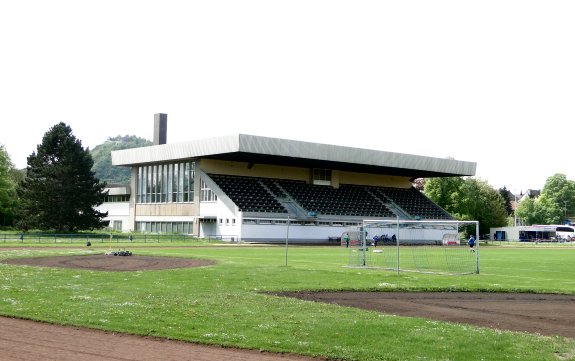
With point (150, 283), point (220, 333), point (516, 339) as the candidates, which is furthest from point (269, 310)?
point (150, 283)

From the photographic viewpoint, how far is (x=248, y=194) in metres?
76.8

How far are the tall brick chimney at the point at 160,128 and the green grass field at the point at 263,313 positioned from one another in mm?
62371

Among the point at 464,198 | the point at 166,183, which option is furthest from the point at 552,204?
the point at 166,183

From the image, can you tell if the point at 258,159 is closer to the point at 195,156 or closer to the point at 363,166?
the point at 195,156

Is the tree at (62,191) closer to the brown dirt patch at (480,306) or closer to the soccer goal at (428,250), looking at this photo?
the soccer goal at (428,250)

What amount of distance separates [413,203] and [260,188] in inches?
1075

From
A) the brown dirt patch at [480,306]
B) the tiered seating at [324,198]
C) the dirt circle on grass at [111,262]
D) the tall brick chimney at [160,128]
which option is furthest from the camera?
the tall brick chimney at [160,128]

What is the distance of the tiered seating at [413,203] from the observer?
93.7 metres

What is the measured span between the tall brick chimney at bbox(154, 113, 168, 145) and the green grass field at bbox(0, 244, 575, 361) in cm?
6237

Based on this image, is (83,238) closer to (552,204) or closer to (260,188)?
(260,188)

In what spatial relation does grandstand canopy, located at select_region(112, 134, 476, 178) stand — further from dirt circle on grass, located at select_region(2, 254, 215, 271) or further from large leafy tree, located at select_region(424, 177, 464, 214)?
dirt circle on grass, located at select_region(2, 254, 215, 271)

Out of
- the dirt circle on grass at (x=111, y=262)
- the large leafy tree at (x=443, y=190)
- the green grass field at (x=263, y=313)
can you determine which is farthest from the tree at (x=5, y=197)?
the green grass field at (x=263, y=313)

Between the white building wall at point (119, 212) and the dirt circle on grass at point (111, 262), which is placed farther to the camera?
the white building wall at point (119, 212)

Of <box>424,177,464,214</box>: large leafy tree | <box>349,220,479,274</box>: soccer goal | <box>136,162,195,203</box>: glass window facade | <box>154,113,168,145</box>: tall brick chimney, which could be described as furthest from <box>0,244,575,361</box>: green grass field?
<box>424,177,464,214</box>: large leafy tree
